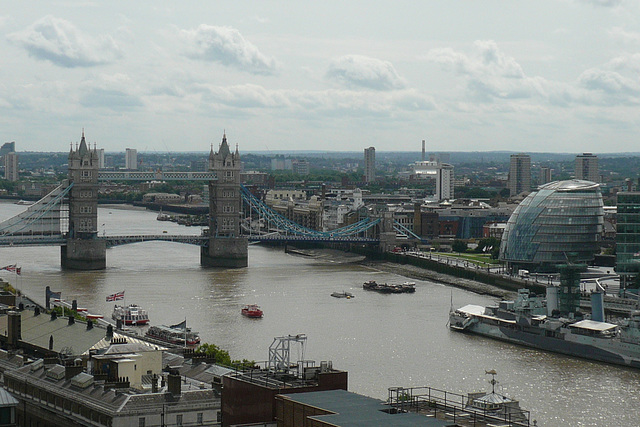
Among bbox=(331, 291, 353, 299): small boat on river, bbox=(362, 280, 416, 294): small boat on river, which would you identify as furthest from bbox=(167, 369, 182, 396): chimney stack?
bbox=(362, 280, 416, 294): small boat on river

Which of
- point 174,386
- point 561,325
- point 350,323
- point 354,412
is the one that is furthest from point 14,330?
point 561,325

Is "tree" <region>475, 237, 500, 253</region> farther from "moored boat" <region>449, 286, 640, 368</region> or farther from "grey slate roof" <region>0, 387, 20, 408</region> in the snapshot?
"grey slate roof" <region>0, 387, 20, 408</region>

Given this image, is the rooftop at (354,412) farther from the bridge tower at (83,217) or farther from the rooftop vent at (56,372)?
the bridge tower at (83,217)

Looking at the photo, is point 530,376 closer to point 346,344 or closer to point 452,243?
point 346,344

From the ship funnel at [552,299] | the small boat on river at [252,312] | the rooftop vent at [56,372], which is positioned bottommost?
the small boat on river at [252,312]

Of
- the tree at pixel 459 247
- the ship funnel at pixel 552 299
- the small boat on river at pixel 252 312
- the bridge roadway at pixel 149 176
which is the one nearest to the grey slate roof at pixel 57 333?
the small boat on river at pixel 252 312

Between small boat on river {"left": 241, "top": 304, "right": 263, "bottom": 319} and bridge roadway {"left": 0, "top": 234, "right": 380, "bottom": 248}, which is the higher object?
bridge roadway {"left": 0, "top": 234, "right": 380, "bottom": 248}
